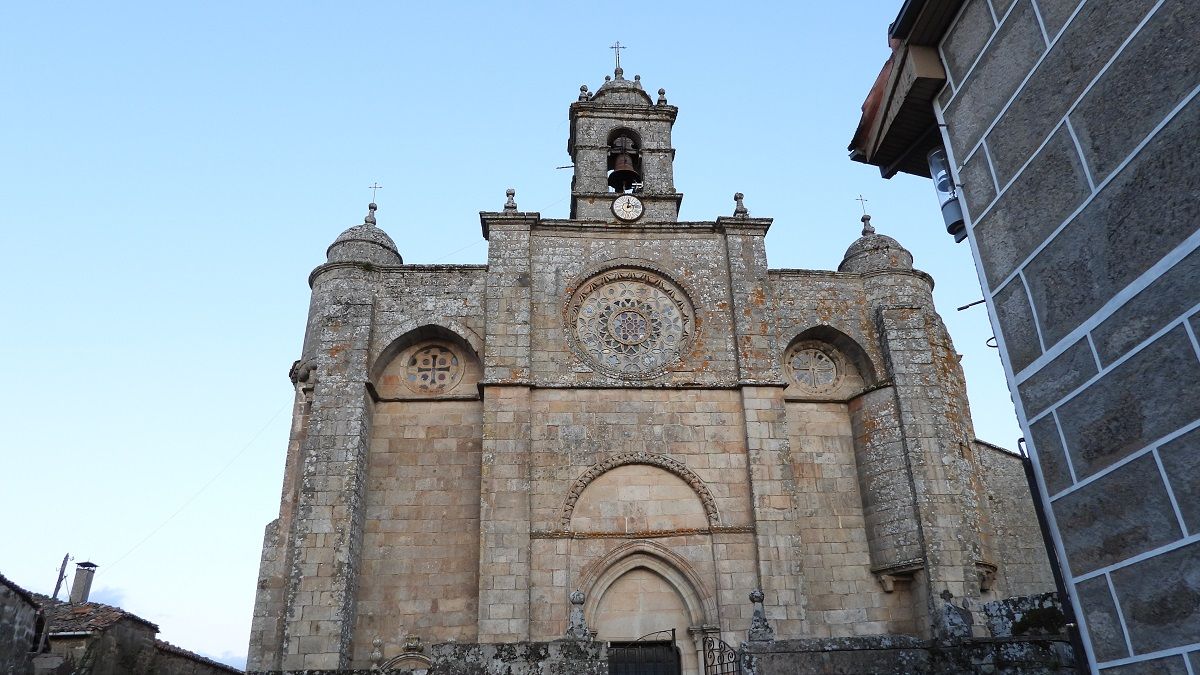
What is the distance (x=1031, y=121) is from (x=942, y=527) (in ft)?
35.6

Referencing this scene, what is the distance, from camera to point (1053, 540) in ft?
14.9

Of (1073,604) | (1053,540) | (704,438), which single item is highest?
(704,438)

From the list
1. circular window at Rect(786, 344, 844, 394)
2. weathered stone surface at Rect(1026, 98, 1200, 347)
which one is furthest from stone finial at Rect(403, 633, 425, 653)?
weathered stone surface at Rect(1026, 98, 1200, 347)

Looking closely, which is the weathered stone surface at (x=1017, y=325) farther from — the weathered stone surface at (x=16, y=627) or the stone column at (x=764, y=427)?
the weathered stone surface at (x=16, y=627)

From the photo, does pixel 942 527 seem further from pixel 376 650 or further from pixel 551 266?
pixel 376 650

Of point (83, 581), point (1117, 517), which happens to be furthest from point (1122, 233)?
point (83, 581)

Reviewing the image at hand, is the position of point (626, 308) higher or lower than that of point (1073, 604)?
higher

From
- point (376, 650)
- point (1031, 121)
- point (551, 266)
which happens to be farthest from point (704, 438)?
point (1031, 121)

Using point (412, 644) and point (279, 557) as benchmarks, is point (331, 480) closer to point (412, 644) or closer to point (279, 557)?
point (279, 557)

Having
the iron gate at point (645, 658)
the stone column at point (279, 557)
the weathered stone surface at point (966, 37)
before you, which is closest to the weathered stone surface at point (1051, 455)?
the weathered stone surface at point (966, 37)

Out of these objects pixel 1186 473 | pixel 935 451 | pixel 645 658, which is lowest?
pixel 1186 473

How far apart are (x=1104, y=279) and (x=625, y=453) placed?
10892 millimetres

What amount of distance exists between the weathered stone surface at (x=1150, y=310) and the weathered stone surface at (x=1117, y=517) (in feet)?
1.83

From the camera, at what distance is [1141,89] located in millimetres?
3811
